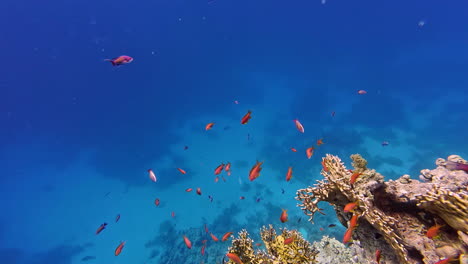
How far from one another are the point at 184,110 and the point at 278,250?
59254 mm

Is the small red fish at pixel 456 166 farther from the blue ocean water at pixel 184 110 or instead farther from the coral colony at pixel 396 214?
the blue ocean water at pixel 184 110

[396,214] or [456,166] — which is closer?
[456,166]

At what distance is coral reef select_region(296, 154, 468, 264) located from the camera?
3.04 metres

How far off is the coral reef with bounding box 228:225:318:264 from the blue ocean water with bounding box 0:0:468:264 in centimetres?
2455

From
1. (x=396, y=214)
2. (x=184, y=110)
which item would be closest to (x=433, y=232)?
(x=396, y=214)

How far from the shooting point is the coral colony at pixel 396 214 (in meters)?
3.05

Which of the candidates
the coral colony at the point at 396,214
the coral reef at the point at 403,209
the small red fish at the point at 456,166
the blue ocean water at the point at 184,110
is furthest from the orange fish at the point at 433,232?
the blue ocean water at the point at 184,110

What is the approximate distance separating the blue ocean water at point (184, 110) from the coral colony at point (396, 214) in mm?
25600

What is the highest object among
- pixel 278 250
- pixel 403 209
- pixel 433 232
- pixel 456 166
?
pixel 456 166

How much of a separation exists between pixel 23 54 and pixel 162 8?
35.5 metres

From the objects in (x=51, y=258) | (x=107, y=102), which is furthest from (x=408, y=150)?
(x=107, y=102)

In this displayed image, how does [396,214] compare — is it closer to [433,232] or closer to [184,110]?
[433,232]

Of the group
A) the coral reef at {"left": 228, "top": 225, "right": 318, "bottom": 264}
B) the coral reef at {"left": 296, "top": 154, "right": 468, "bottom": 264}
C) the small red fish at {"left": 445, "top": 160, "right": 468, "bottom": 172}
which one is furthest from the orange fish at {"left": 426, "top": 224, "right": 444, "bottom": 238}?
the coral reef at {"left": 228, "top": 225, "right": 318, "bottom": 264}

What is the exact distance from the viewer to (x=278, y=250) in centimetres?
493
